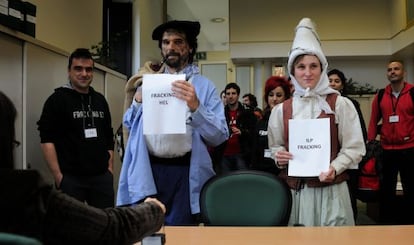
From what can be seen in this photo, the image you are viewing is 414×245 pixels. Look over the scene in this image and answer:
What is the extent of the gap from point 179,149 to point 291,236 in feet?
2.10

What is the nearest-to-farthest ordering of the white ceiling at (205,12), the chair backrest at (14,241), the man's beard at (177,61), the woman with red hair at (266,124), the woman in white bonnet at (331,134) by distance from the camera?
1. the chair backrest at (14,241)
2. the woman in white bonnet at (331,134)
3. the man's beard at (177,61)
4. the woman with red hair at (266,124)
5. the white ceiling at (205,12)

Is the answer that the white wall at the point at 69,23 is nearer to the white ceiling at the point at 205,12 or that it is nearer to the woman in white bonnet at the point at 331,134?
the woman in white bonnet at the point at 331,134

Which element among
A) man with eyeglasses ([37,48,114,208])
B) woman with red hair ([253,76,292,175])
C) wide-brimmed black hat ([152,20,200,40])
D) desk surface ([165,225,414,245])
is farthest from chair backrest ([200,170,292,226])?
woman with red hair ([253,76,292,175])

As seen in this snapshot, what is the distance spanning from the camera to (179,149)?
198cm

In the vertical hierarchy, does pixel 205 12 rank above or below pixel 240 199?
above

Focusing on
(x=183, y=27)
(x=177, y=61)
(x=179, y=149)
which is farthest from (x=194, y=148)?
(x=183, y=27)

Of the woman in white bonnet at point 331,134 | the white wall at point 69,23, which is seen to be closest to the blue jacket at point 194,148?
the woman in white bonnet at point 331,134

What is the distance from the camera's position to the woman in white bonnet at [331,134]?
1.95 meters

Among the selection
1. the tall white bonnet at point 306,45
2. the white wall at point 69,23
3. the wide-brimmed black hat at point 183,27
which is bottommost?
the tall white bonnet at point 306,45

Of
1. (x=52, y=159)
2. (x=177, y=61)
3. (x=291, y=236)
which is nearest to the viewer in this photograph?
(x=291, y=236)

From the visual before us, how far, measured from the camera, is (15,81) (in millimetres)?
3053

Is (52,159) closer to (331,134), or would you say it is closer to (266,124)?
(266,124)

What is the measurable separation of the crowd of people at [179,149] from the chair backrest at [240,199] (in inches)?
2.4

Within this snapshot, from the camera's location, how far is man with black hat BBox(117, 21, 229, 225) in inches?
76.9
